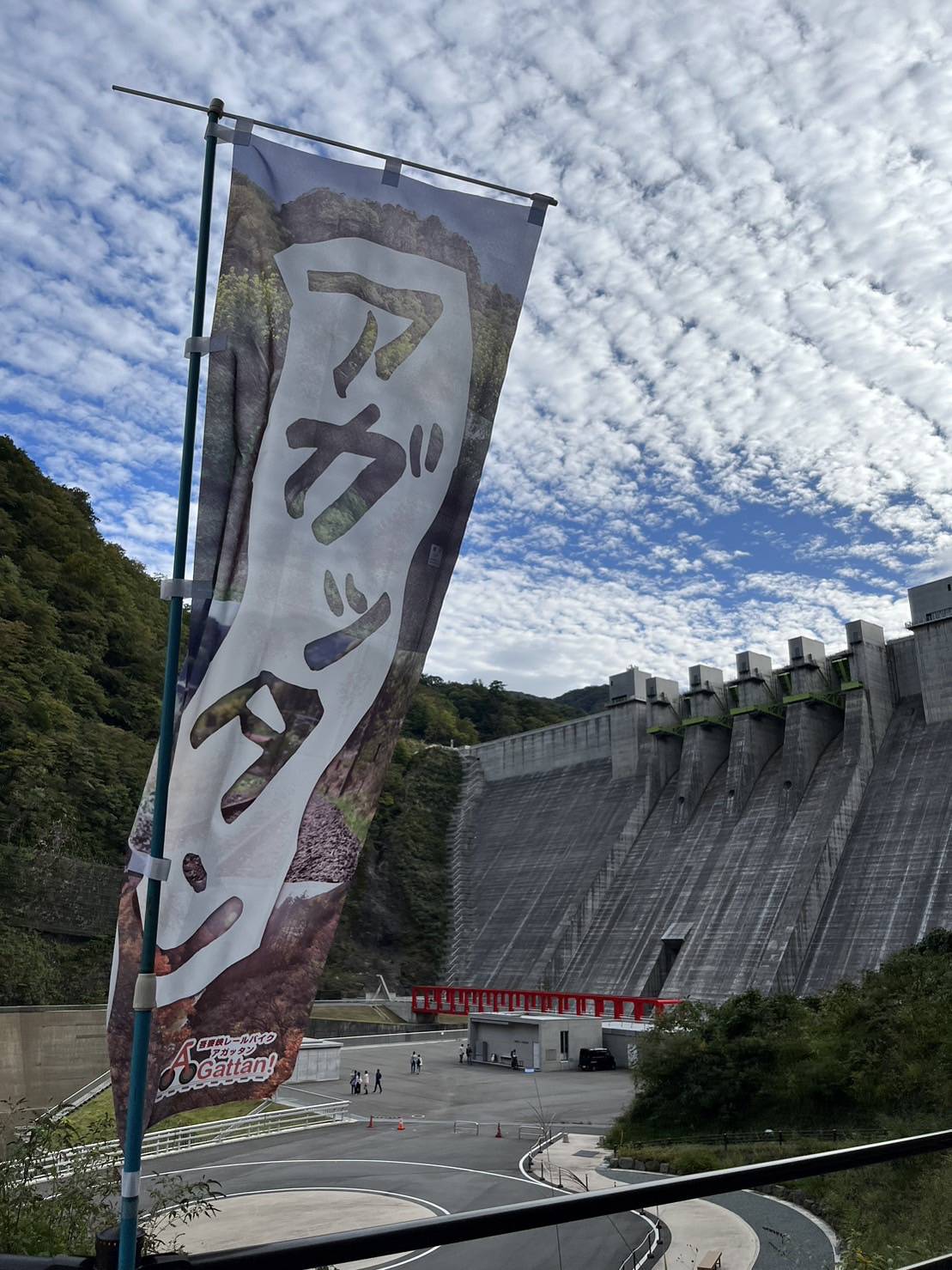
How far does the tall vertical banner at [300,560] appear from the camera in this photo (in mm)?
3416

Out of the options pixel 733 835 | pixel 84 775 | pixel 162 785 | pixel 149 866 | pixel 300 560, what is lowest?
pixel 149 866

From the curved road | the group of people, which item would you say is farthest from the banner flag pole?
the group of people

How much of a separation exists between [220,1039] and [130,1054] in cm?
29

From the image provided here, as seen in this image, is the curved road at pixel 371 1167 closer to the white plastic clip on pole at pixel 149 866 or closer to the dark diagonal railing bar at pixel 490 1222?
the white plastic clip on pole at pixel 149 866

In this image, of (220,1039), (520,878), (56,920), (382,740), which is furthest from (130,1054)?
(520,878)

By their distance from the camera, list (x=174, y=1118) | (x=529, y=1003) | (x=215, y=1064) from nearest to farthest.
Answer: (x=215, y=1064)
(x=174, y=1118)
(x=529, y=1003)

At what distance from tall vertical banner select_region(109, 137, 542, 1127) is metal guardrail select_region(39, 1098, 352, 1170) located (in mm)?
19524

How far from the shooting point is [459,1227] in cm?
186

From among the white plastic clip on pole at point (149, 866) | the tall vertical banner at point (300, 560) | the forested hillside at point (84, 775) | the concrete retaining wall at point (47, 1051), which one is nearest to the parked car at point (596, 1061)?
the concrete retaining wall at point (47, 1051)

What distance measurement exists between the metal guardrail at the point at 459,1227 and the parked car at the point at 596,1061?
1330 inches

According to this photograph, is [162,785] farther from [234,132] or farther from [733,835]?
[733,835]

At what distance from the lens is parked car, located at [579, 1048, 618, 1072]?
33.4m

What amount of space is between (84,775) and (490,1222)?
4585 cm

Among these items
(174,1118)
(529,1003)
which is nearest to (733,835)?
(529,1003)
